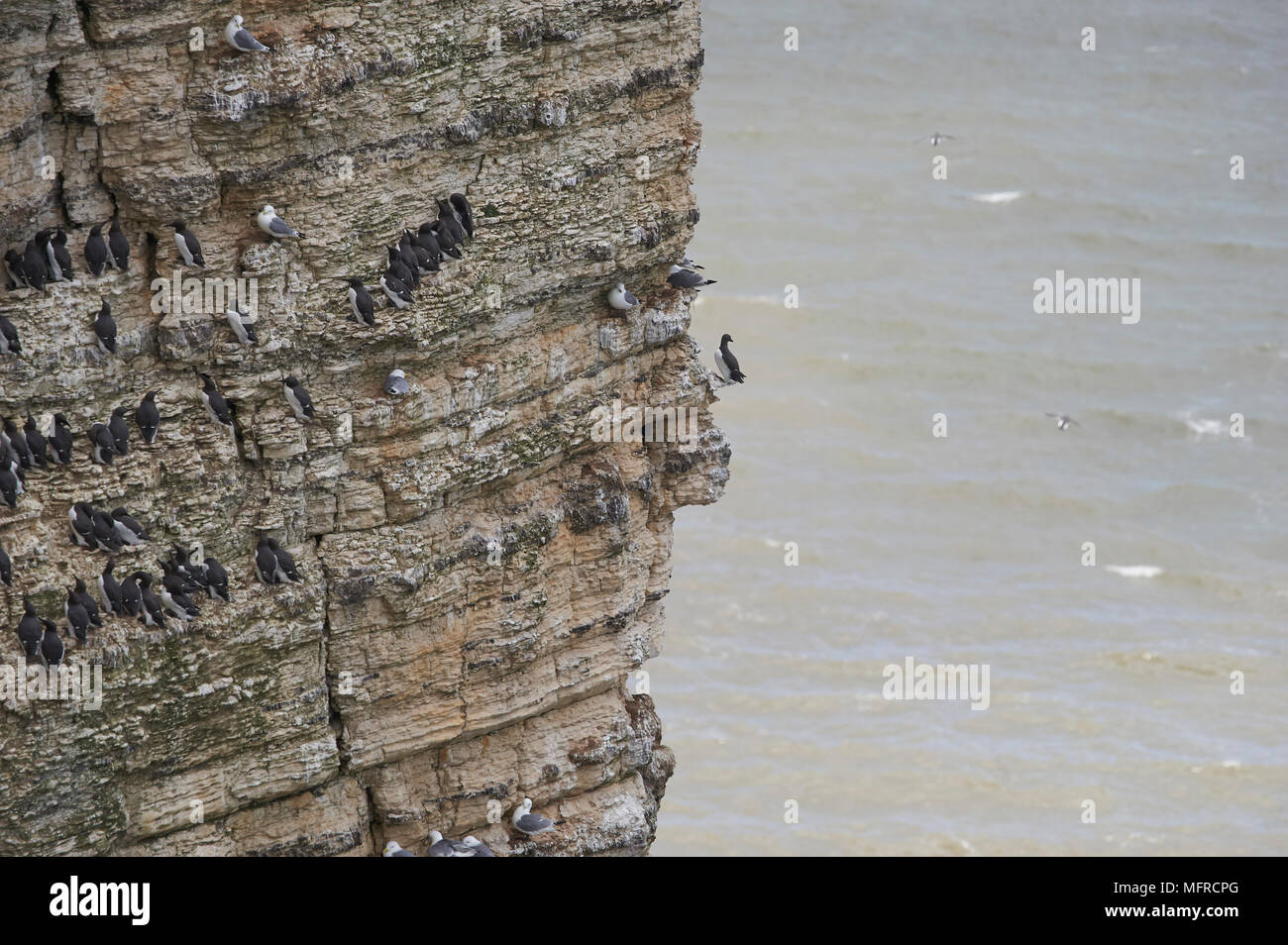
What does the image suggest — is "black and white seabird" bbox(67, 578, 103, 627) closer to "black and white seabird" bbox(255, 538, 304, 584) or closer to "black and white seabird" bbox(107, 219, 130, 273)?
"black and white seabird" bbox(255, 538, 304, 584)

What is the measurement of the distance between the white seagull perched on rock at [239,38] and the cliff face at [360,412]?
0.48 feet

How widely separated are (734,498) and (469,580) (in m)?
23.9

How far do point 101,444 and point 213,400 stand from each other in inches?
40.9

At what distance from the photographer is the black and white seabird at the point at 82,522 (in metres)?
14.1

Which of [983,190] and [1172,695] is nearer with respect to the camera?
[1172,695]

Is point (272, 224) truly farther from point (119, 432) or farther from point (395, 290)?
point (119, 432)

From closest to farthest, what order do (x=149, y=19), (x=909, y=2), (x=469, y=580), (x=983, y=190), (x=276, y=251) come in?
(x=149, y=19), (x=276, y=251), (x=469, y=580), (x=983, y=190), (x=909, y=2)

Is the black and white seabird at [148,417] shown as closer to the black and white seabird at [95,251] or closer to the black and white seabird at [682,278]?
the black and white seabird at [95,251]

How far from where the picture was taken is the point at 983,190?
57375 millimetres

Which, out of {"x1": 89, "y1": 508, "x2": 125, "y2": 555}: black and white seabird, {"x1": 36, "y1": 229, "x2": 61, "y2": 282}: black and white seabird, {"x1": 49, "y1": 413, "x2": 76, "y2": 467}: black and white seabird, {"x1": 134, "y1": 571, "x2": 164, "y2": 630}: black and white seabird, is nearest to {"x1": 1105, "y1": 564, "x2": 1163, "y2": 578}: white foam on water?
{"x1": 134, "y1": 571, "x2": 164, "y2": 630}: black and white seabird

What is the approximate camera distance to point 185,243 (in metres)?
14.3

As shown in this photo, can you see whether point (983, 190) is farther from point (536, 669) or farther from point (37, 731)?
point (37, 731)

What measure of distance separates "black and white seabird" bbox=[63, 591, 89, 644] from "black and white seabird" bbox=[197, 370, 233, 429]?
1884mm

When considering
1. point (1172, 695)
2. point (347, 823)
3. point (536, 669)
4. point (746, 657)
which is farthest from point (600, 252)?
point (1172, 695)
